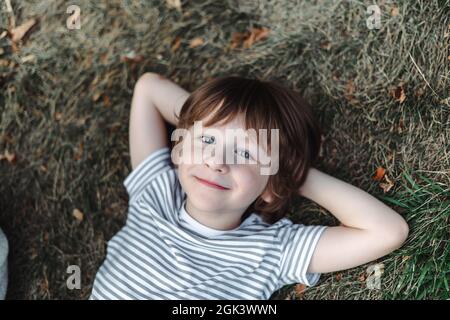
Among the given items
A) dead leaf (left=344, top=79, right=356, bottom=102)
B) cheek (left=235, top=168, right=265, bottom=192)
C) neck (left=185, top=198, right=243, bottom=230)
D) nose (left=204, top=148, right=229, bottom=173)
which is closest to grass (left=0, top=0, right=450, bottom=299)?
dead leaf (left=344, top=79, right=356, bottom=102)

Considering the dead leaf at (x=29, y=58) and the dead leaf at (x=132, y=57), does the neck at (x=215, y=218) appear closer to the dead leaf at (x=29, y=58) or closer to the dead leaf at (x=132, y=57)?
the dead leaf at (x=132, y=57)

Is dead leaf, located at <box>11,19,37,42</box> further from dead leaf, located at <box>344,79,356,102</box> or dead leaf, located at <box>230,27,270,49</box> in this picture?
dead leaf, located at <box>344,79,356,102</box>

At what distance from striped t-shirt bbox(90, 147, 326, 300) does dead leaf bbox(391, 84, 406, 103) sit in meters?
0.72

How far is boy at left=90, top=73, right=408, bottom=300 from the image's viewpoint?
6.95ft

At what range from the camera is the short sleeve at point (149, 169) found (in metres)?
2.50

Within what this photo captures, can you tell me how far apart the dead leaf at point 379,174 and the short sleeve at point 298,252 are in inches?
15.4

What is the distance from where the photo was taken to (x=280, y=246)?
7.38 feet

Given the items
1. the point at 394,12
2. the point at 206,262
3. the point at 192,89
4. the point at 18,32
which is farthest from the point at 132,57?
the point at 394,12

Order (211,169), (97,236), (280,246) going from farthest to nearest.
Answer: (97,236)
(280,246)
(211,169)

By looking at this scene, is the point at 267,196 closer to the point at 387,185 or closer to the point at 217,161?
the point at 217,161

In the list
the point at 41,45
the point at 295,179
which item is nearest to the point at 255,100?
the point at 295,179

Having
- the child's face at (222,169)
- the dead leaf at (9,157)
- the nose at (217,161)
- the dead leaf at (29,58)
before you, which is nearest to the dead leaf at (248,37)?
the child's face at (222,169)
